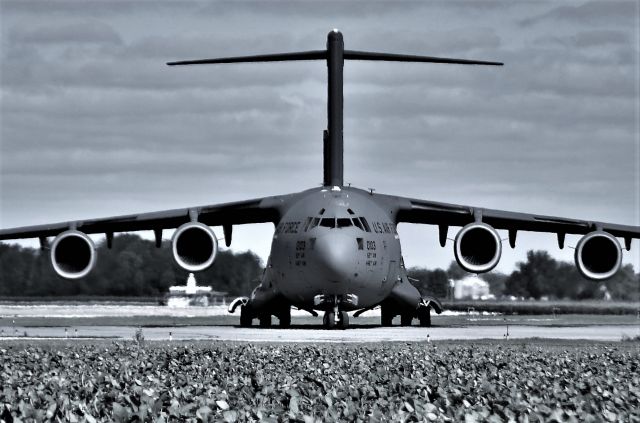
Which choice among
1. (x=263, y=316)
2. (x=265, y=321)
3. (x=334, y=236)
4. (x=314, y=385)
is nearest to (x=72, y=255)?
(x=263, y=316)

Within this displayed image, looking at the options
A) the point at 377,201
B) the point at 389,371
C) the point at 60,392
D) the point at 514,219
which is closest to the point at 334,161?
the point at 377,201

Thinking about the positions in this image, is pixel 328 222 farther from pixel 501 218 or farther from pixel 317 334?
pixel 501 218

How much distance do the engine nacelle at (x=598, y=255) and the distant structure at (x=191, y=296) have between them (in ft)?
112

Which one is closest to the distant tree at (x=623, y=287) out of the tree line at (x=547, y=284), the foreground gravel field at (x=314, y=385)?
the tree line at (x=547, y=284)

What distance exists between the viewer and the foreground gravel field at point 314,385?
1086cm

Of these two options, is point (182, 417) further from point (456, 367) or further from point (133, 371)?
point (456, 367)

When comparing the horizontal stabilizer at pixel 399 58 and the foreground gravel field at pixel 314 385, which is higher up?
the horizontal stabilizer at pixel 399 58

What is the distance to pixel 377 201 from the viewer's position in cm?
4000

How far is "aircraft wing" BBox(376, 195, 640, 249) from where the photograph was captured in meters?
40.0

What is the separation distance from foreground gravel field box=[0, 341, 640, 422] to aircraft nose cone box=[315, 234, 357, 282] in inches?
448

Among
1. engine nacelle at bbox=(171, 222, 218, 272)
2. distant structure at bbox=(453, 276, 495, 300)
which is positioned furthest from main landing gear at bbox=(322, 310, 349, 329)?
distant structure at bbox=(453, 276, 495, 300)

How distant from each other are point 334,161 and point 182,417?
28.5m

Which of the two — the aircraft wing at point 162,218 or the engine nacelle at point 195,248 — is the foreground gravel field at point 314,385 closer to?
the engine nacelle at point 195,248

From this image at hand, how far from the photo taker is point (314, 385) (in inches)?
593
